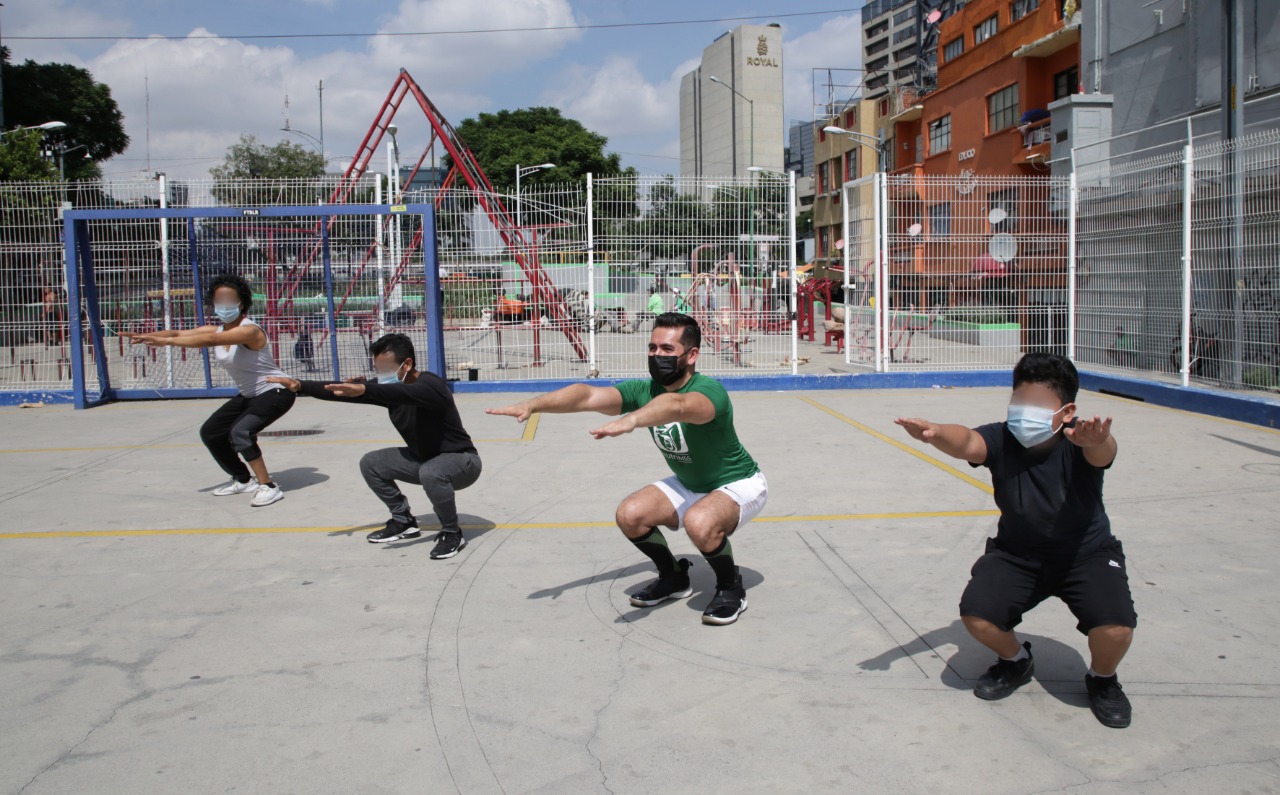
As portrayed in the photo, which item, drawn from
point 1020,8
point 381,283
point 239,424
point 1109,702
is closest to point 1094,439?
point 1109,702

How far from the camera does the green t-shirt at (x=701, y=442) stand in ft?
15.2

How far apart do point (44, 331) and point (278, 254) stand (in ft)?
11.0

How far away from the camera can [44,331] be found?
13.5 meters

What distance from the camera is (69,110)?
151 feet

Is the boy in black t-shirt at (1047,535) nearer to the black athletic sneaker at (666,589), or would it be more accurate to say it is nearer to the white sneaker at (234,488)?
the black athletic sneaker at (666,589)

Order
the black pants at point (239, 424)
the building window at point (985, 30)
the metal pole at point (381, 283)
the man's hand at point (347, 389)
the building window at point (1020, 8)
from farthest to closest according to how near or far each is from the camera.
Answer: the building window at point (985, 30) < the building window at point (1020, 8) < the metal pole at point (381, 283) < the black pants at point (239, 424) < the man's hand at point (347, 389)

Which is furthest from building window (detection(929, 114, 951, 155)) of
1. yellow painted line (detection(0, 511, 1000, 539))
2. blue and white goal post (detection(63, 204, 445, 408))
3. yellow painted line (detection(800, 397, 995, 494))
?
yellow painted line (detection(0, 511, 1000, 539))

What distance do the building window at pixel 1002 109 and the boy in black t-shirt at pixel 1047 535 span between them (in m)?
29.1

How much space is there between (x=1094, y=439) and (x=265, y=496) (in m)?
5.92

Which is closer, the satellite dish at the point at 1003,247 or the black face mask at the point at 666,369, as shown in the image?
the black face mask at the point at 666,369

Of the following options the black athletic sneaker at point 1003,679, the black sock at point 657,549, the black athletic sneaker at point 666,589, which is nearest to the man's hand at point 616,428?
the black sock at point 657,549

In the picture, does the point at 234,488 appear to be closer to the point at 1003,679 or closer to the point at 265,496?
the point at 265,496

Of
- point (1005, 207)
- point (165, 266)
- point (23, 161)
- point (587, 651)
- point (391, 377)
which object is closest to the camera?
point (587, 651)

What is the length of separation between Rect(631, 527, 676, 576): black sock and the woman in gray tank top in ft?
12.2
